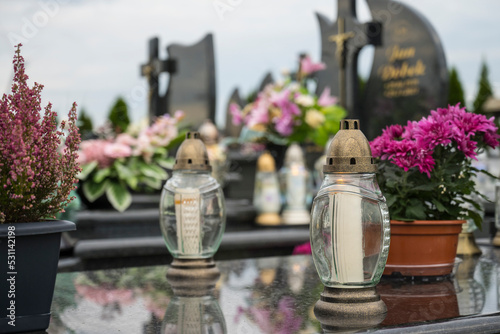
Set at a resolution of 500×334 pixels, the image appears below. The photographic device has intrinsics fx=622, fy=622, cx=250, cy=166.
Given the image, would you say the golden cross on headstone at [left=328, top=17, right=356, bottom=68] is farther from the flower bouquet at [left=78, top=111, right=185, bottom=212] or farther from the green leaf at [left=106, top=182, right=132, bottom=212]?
the green leaf at [left=106, top=182, right=132, bottom=212]

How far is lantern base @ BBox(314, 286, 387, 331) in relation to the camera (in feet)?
3.39

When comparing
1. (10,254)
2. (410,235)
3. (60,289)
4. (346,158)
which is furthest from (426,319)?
(60,289)

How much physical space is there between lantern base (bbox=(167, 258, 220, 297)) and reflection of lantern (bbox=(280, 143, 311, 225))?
90.8 inches

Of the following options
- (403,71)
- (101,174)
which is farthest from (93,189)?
(403,71)

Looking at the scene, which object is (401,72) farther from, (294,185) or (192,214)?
(192,214)

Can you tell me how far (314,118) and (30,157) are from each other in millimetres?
3080

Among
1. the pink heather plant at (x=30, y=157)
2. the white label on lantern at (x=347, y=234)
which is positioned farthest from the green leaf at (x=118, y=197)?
the white label on lantern at (x=347, y=234)

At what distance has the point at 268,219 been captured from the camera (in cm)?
377

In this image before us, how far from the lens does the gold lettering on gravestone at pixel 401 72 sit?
17.8ft

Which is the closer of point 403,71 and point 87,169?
point 87,169

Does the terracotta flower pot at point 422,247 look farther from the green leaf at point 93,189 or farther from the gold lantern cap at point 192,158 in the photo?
the green leaf at point 93,189

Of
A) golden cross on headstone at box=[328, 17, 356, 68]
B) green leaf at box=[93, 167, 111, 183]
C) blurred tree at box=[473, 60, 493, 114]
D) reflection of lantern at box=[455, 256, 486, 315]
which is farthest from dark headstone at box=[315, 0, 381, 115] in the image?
blurred tree at box=[473, 60, 493, 114]

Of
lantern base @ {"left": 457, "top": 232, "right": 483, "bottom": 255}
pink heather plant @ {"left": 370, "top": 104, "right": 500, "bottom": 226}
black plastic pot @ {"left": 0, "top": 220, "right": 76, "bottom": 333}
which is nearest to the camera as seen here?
black plastic pot @ {"left": 0, "top": 220, "right": 76, "bottom": 333}

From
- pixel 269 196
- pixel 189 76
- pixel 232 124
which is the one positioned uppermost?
pixel 189 76
